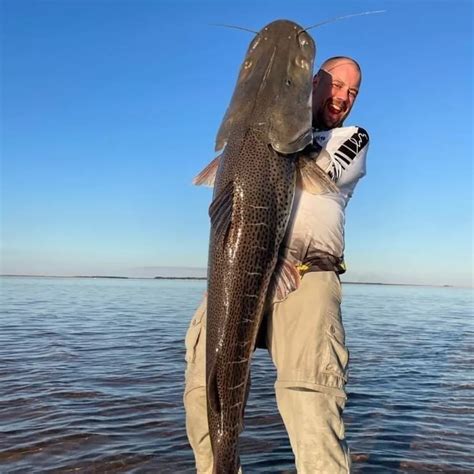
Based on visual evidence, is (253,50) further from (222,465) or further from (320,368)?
(222,465)

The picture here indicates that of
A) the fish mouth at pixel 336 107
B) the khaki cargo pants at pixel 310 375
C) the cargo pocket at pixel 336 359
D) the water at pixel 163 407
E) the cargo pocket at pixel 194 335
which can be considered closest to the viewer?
the khaki cargo pants at pixel 310 375

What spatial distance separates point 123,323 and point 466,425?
40.9 ft

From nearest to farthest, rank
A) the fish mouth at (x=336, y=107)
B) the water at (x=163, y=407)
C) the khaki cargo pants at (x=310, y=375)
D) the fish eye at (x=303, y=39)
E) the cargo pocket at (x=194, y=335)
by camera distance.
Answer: the khaki cargo pants at (x=310, y=375) < the fish eye at (x=303, y=39) < the cargo pocket at (x=194, y=335) < the fish mouth at (x=336, y=107) < the water at (x=163, y=407)

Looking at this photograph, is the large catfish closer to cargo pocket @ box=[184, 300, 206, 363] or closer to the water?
cargo pocket @ box=[184, 300, 206, 363]

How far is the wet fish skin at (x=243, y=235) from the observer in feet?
12.4

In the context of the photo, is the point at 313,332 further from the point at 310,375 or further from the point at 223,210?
the point at 223,210

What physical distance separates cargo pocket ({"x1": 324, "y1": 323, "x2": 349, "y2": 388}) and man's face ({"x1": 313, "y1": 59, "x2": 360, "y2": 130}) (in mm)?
1602

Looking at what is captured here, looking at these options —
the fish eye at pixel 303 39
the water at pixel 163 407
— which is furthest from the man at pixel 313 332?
the water at pixel 163 407

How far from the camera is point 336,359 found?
391 centimetres

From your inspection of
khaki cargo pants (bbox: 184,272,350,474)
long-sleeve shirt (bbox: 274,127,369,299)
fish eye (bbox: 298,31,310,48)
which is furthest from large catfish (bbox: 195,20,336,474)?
fish eye (bbox: 298,31,310,48)

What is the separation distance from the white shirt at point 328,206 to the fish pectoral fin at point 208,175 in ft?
2.00

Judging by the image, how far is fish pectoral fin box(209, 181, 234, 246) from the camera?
12.4 feet

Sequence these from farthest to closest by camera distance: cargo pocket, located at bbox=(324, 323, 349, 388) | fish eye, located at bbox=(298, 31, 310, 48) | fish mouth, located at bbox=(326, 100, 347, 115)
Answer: fish mouth, located at bbox=(326, 100, 347, 115) < fish eye, located at bbox=(298, 31, 310, 48) < cargo pocket, located at bbox=(324, 323, 349, 388)

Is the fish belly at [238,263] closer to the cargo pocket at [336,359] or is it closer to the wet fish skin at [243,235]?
the wet fish skin at [243,235]
